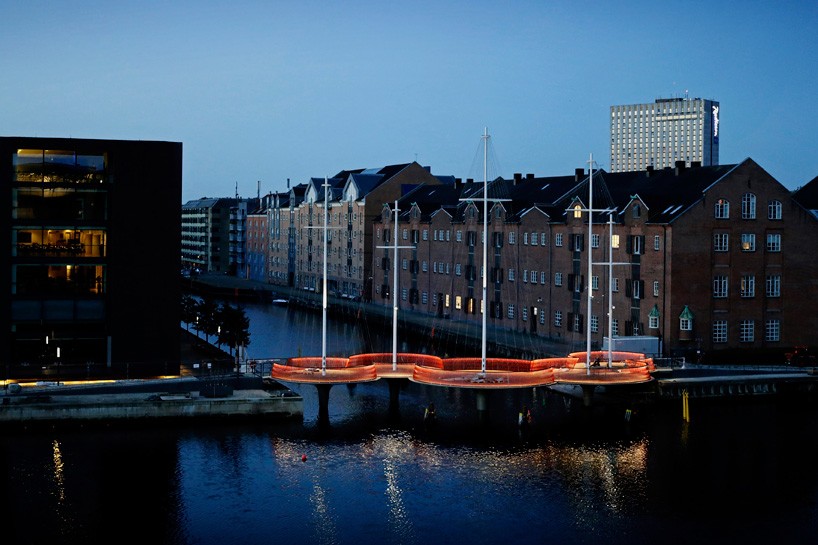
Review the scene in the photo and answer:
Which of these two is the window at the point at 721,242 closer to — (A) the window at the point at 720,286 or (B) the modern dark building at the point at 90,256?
(A) the window at the point at 720,286

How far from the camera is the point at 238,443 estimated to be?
160 feet

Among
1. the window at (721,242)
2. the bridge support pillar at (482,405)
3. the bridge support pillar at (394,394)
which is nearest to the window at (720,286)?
the window at (721,242)

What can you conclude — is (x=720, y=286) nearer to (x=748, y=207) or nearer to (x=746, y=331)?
(x=746, y=331)

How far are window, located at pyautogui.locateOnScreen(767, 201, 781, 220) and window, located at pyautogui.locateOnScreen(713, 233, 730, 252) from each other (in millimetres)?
3401

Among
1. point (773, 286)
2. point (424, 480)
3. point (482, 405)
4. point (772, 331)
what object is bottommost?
point (424, 480)

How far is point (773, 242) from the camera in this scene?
7281 cm

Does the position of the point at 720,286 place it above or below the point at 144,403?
above

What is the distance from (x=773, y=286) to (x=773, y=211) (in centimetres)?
481

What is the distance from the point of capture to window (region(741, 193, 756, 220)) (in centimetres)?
7175

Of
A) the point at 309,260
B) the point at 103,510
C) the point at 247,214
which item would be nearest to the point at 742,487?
the point at 103,510

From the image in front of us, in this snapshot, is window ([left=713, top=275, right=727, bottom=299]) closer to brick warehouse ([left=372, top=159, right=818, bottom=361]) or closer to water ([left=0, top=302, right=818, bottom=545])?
brick warehouse ([left=372, top=159, right=818, bottom=361])

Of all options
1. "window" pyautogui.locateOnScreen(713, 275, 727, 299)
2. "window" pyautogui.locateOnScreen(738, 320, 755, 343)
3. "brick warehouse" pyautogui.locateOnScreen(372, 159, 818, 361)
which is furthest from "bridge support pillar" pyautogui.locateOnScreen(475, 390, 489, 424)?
"window" pyautogui.locateOnScreen(738, 320, 755, 343)

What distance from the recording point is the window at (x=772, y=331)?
72500 millimetres

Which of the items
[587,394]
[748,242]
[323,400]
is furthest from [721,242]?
[323,400]
